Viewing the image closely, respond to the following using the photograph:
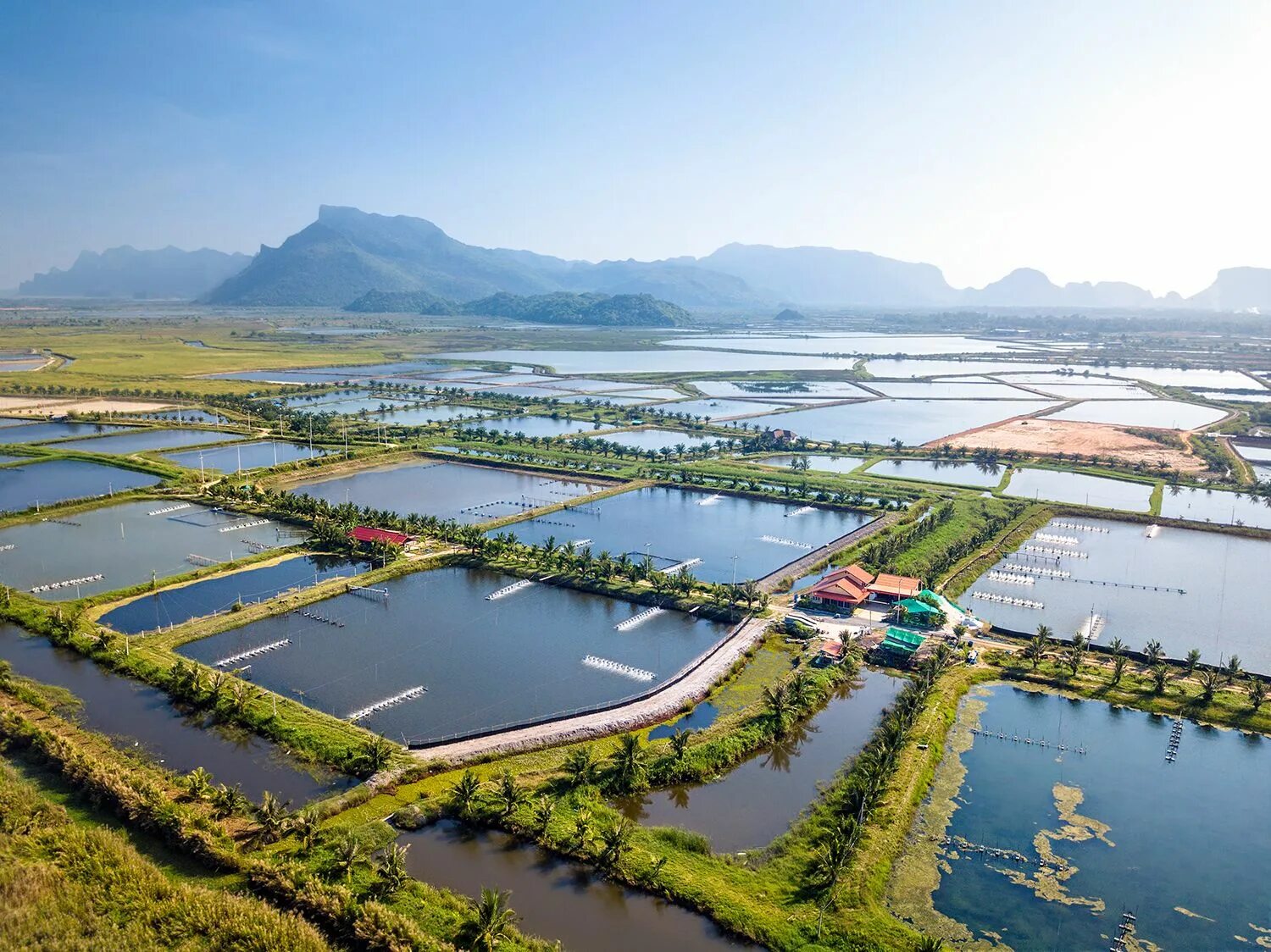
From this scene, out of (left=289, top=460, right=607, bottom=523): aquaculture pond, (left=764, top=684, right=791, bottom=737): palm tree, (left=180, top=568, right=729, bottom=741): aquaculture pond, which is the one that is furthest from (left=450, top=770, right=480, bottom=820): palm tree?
(left=289, top=460, right=607, bottom=523): aquaculture pond

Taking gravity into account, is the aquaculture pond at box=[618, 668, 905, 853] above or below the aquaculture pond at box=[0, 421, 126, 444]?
below

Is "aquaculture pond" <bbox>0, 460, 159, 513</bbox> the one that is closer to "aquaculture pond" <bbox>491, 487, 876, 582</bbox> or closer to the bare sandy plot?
"aquaculture pond" <bbox>491, 487, 876, 582</bbox>

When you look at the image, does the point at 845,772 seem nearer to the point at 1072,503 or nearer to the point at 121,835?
the point at 121,835

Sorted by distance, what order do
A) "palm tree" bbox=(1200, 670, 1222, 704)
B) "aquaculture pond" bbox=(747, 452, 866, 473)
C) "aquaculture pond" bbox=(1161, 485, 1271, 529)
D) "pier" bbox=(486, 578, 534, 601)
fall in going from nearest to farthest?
"palm tree" bbox=(1200, 670, 1222, 704) < "pier" bbox=(486, 578, 534, 601) < "aquaculture pond" bbox=(1161, 485, 1271, 529) < "aquaculture pond" bbox=(747, 452, 866, 473)

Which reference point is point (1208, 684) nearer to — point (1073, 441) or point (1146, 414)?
point (1073, 441)

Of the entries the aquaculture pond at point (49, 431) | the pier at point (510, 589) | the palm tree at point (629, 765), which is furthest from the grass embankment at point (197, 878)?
the aquaculture pond at point (49, 431)

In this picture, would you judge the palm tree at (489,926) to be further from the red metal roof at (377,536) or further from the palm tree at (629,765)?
the red metal roof at (377,536)

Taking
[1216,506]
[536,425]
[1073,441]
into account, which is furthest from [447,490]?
[1073,441]

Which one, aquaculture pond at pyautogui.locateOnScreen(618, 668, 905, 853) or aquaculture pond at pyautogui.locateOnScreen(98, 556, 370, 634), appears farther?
aquaculture pond at pyautogui.locateOnScreen(98, 556, 370, 634)
